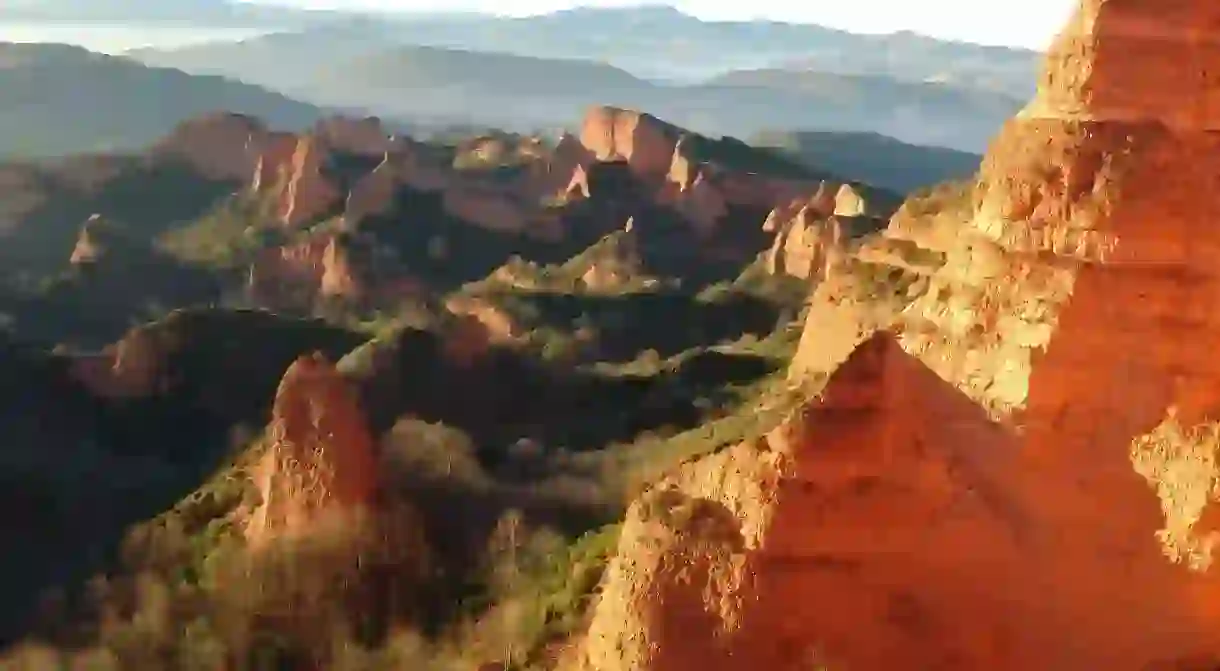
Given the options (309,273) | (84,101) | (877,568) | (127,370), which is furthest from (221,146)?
(877,568)

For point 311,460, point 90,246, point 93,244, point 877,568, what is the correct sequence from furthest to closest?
point 93,244 < point 90,246 < point 311,460 < point 877,568

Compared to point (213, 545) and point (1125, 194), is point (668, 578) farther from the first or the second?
point (213, 545)

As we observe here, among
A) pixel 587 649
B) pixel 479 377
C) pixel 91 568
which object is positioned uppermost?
pixel 587 649

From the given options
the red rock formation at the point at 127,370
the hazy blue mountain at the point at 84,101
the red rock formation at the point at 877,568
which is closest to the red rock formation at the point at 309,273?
the red rock formation at the point at 127,370

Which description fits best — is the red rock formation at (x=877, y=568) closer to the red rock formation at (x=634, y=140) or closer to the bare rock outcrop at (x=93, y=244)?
the bare rock outcrop at (x=93, y=244)

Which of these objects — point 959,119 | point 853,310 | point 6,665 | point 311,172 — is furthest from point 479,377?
point 959,119

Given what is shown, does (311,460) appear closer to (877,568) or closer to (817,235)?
(877,568)

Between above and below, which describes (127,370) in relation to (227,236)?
below

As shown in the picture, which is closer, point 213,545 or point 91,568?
point 213,545
